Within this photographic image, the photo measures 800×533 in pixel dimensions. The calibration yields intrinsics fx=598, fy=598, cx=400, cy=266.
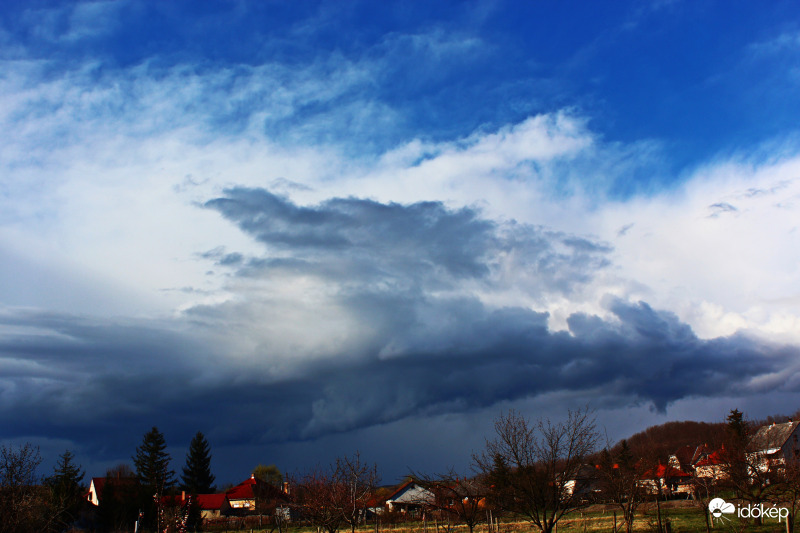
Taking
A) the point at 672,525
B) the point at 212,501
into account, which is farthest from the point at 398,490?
the point at 672,525

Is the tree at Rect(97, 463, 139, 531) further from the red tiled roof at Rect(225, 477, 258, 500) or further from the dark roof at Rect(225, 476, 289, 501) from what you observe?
the red tiled roof at Rect(225, 477, 258, 500)

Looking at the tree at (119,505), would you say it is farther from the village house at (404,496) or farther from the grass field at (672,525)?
the village house at (404,496)

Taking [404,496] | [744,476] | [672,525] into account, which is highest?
[744,476]

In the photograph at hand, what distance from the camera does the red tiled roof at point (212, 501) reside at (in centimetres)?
9336

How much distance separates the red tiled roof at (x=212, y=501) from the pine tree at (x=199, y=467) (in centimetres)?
590

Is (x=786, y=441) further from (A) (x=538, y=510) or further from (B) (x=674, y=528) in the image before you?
(A) (x=538, y=510)

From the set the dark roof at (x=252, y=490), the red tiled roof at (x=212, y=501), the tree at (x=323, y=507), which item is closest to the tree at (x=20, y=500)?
the tree at (x=323, y=507)

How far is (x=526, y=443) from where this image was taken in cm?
2794

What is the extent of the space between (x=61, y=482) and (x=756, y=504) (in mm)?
58181

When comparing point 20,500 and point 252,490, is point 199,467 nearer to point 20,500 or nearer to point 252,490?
point 252,490

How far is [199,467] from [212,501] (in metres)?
11.4

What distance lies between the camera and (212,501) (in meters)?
95.4

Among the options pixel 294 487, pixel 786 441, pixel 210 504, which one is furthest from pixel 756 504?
pixel 210 504

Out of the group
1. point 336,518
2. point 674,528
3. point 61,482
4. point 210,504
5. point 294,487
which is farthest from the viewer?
point 210,504
